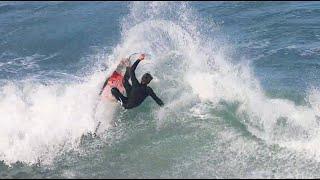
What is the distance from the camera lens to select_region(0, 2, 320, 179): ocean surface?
11.8 m

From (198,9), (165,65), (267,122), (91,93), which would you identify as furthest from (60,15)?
(267,122)

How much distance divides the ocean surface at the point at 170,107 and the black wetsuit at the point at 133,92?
27.1 inches

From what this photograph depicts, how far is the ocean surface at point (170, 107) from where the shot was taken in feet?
38.6

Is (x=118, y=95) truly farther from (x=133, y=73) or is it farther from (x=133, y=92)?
(x=133, y=73)

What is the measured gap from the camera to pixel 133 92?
12898 mm

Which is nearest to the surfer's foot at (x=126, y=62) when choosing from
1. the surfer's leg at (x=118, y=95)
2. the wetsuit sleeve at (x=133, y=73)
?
the surfer's leg at (x=118, y=95)

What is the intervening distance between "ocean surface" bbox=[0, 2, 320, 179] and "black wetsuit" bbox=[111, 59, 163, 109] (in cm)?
69

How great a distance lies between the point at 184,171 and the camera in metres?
11.3

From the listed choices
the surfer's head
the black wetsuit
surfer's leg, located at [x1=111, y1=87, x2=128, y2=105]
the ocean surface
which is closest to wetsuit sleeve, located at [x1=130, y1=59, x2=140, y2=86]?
the black wetsuit

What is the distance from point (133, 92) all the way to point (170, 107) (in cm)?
166

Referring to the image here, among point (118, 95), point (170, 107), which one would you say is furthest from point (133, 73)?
point (170, 107)

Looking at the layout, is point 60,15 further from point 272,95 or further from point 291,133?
point 291,133

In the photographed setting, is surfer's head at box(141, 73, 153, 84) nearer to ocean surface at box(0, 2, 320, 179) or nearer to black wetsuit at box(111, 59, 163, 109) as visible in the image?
black wetsuit at box(111, 59, 163, 109)

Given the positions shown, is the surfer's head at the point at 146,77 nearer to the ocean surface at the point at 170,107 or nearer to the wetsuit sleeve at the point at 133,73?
the wetsuit sleeve at the point at 133,73
